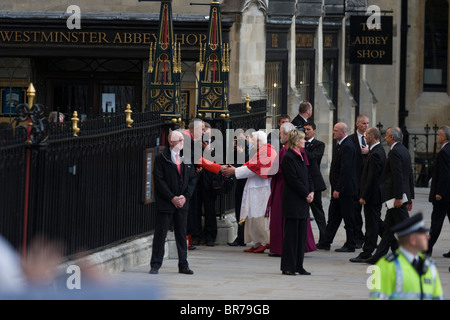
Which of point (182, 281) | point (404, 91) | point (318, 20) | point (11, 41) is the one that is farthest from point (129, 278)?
point (404, 91)

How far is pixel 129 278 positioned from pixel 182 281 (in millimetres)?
649

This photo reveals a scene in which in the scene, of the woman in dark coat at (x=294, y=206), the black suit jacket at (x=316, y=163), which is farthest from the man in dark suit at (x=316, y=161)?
the woman in dark coat at (x=294, y=206)

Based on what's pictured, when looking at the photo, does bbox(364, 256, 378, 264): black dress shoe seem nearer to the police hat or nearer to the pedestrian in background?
the pedestrian in background

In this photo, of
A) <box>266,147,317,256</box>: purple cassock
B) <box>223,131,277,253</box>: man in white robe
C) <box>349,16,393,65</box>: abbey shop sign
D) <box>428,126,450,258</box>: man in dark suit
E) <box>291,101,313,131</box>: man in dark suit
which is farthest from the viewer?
<box>349,16,393,65</box>: abbey shop sign

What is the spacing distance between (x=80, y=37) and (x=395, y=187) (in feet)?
41.2

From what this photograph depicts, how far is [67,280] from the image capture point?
45.2ft

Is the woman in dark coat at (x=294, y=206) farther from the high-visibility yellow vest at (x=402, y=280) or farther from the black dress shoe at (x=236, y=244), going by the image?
the high-visibility yellow vest at (x=402, y=280)

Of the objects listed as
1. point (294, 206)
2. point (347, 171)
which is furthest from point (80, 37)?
point (294, 206)

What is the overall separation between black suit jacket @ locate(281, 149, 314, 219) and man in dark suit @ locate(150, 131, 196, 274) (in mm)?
1235

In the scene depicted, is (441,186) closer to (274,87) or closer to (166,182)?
(166,182)

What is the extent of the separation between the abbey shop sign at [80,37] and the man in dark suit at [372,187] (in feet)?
34.6

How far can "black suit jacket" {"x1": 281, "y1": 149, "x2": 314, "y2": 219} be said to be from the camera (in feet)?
51.9

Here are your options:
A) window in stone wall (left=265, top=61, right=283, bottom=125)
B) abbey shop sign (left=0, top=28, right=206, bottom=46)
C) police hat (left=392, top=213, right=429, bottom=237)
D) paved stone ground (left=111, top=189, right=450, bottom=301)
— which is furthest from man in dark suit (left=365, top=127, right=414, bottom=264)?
abbey shop sign (left=0, top=28, right=206, bottom=46)

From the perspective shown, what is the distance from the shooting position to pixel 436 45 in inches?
1499
